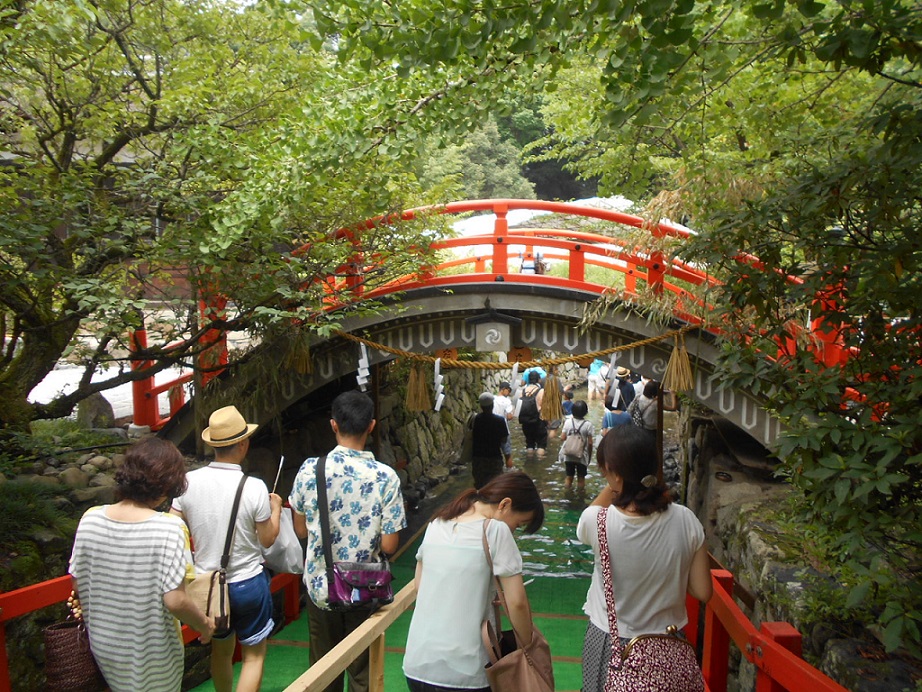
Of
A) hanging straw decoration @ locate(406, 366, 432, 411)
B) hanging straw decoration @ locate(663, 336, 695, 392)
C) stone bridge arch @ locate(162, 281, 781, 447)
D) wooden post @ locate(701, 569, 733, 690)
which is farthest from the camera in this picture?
hanging straw decoration @ locate(406, 366, 432, 411)

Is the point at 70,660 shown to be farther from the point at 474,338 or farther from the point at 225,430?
the point at 474,338

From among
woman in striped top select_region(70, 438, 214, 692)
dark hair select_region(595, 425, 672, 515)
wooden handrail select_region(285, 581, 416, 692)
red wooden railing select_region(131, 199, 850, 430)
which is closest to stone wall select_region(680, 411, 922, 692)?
dark hair select_region(595, 425, 672, 515)

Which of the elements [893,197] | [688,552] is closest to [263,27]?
[893,197]

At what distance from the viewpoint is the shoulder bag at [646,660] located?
115 inches

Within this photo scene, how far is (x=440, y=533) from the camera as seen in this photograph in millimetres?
3047

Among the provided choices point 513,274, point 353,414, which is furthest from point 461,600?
point 513,274

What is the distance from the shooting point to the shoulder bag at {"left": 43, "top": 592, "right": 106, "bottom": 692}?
10.5 ft

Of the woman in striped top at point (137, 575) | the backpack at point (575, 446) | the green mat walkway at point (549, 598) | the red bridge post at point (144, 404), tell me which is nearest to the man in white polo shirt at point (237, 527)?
the woman in striped top at point (137, 575)

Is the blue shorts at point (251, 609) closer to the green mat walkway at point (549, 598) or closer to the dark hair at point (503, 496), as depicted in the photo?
the dark hair at point (503, 496)

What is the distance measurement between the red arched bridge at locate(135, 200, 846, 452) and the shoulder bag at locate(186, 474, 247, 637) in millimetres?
3783

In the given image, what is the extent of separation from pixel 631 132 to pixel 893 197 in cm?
336

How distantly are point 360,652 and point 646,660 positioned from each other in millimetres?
1375

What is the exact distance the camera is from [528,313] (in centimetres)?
855

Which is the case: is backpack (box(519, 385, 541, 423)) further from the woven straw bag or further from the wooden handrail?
the woven straw bag
